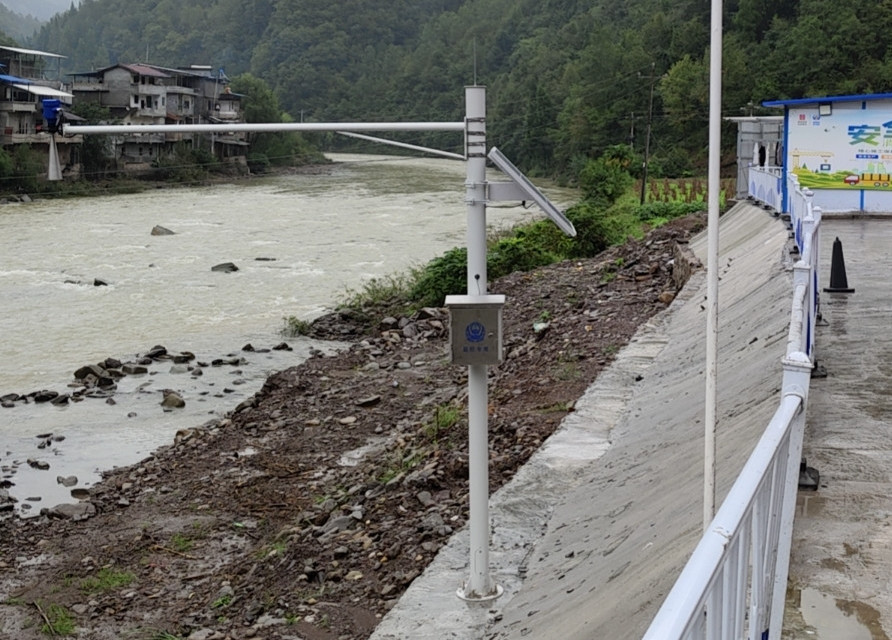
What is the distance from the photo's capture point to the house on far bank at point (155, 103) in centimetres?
7056

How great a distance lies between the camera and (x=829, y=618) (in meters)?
4.80

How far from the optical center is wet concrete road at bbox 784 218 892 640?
488cm

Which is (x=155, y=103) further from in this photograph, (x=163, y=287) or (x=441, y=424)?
(x=441, y=424)

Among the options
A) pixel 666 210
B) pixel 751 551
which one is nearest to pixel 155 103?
pixel 666 210

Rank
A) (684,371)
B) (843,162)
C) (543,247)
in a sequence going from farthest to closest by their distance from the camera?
(543,247) → (843,162) → (684,371)

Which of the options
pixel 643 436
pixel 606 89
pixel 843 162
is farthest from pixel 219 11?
pixel 643 436

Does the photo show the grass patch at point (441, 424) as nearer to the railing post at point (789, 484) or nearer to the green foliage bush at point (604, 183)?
the railing post at point (789, 484)

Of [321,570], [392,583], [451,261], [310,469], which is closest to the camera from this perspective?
[392,583]

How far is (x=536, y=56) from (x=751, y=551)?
108056mm

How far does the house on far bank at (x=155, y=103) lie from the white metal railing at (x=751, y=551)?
67.4 metres

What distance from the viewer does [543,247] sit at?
91.6 ft

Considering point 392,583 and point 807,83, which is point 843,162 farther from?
point 807,83

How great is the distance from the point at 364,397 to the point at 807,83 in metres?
50.3

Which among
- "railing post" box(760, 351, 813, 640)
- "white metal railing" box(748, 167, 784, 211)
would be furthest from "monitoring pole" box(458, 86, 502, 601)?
"white metal railing" box(748, 167, 784, 211)
